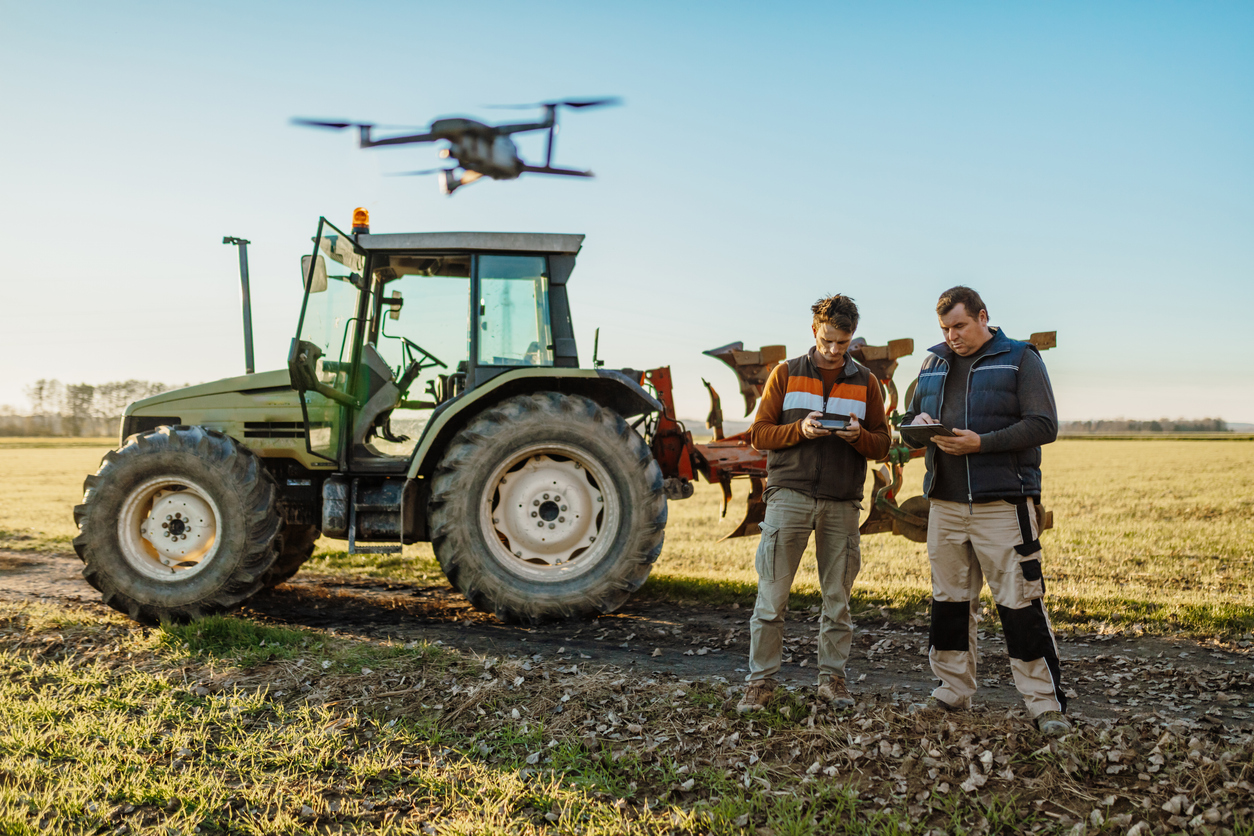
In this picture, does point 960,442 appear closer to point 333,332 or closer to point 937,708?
point 937,708

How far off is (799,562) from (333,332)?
4028mm

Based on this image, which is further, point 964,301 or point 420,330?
point 420,330

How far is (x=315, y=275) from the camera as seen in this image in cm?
611

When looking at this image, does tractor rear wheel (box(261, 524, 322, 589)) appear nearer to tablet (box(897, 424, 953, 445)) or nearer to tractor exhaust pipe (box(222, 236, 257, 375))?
tractor exhaust pipe (box(222, 236, 257, 375))

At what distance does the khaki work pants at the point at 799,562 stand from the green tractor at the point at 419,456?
71.6 inches

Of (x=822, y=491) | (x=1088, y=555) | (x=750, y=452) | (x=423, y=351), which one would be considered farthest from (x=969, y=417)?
(x=1088, y=555)

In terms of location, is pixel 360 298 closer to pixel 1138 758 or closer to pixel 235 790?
pixel 235 790

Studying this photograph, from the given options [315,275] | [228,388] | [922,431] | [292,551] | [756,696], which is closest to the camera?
[922,431]

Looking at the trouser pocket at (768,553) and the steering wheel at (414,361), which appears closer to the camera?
the trouser pocket at (768,553)

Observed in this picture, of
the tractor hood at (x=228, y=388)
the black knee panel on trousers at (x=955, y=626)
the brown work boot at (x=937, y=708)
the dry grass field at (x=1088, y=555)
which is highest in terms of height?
the tractor hood at (x=228, y=388)

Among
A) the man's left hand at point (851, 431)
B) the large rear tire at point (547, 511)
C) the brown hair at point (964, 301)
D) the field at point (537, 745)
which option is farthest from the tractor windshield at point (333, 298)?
the brown hair at point (964, 301)

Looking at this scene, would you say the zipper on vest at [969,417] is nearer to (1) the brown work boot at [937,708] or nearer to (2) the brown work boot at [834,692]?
(1) the brown work boot at [937,708]

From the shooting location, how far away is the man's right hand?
3863 mm

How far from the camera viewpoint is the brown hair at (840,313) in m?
3.93
